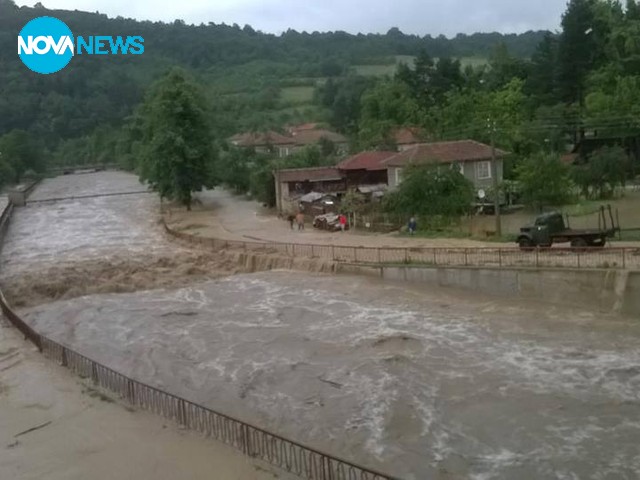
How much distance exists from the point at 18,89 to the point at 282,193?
5050 inches

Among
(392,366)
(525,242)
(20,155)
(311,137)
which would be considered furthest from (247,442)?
(20,155)

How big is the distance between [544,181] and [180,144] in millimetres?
30861

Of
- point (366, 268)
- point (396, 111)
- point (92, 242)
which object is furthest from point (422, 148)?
point (396, 111)

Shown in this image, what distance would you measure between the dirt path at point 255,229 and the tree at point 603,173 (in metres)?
7.54

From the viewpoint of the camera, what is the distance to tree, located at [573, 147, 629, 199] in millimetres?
45031

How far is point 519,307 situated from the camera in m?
25.3

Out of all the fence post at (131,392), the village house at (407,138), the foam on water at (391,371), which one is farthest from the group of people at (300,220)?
the fence post at (131,392)

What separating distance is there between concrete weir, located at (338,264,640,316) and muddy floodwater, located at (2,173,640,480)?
0.60 metres

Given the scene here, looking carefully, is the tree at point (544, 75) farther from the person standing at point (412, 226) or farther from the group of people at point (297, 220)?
the person standing at point (412, 226)

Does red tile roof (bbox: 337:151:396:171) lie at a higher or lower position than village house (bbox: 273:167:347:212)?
higher

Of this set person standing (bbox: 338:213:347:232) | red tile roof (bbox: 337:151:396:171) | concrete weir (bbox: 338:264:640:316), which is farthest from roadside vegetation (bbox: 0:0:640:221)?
concrete weir (bbox: 338:264:640:316)

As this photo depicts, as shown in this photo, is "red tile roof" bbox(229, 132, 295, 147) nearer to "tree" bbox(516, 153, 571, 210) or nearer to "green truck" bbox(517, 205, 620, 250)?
"tree" bbox(516, 153, 571, 210)

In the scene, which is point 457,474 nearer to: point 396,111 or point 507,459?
point 507,459

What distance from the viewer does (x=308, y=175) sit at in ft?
179
